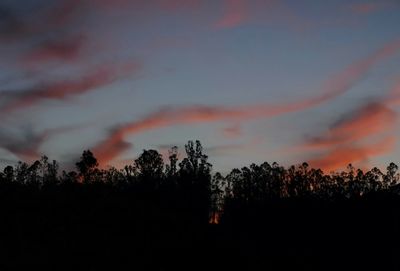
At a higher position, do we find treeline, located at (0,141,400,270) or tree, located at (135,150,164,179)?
tree, located at (135,150,164,179)

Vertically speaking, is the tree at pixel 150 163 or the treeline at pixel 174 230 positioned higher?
the tree at pixel 150 163

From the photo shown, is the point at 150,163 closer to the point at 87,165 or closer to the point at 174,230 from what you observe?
the point at 87,165

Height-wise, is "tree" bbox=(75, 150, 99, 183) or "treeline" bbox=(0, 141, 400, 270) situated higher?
"tree" bbox=(75, 150, 99, 183)

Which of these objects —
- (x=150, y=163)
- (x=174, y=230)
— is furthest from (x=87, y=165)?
(x=174, y=230)

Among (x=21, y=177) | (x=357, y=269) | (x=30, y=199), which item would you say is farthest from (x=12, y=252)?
(x=21, y=177)

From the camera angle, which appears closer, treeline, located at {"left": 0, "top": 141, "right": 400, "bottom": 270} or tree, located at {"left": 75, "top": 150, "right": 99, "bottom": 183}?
treeline, located at {"left": 0, "top": 141, "right": 400, "bottom": 270}

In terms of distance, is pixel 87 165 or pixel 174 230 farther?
pixel 87 165

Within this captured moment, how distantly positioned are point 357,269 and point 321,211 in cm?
2248

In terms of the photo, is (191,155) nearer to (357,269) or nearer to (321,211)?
(321,211)

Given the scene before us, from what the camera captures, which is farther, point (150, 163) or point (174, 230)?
point (150, 163)

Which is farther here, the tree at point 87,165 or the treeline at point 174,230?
the tree at point 87,165

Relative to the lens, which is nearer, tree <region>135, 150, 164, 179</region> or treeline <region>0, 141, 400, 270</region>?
treeline <region>0, 141, 400, 270</region>

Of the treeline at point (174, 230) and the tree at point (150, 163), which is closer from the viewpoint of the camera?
the treeline at point (174, 230)

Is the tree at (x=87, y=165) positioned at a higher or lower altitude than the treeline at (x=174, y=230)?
higher
